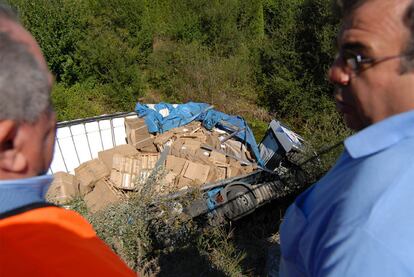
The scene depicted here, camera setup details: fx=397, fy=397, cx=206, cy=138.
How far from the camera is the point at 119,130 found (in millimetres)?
11070

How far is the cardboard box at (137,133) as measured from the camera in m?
10.9

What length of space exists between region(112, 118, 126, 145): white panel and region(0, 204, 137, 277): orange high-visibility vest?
10.1 m

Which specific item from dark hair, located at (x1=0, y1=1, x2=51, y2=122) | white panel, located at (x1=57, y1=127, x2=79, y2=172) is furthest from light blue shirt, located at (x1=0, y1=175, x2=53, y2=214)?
white panel, located at (x1=57, y1=127, x2=79, y2=172)

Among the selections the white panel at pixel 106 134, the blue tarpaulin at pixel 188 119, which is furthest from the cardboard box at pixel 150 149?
the white panel at pixel 106 134

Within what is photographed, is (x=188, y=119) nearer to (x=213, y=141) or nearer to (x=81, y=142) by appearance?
(x=213, y=141)

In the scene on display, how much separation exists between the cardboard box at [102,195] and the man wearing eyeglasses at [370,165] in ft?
28.6

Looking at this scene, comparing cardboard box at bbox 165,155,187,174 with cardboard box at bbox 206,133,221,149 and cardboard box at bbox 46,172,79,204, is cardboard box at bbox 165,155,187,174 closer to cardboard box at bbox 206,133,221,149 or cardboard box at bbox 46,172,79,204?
cardboard box at bbox 206,133,221,149

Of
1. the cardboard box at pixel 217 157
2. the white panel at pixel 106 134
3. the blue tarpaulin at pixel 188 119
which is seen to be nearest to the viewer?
the cardboard box at pixel 217 157

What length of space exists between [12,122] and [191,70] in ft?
49.0

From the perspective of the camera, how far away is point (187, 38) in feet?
58.7

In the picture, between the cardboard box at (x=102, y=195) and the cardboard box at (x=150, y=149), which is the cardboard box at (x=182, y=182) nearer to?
the cardboard box at (x=102, y=195)

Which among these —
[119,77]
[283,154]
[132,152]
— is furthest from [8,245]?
[119,77]

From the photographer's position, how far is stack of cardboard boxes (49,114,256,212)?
958cm

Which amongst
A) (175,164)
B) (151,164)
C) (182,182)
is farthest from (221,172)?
(151,164)
